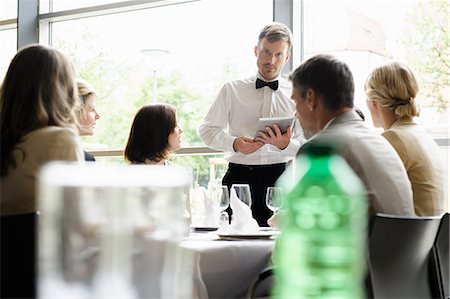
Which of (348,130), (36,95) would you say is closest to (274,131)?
(348,130)

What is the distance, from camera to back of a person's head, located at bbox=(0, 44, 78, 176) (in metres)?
1.82

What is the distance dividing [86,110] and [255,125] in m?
1.15

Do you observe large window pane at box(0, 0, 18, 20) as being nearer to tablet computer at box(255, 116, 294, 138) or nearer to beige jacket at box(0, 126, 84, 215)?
tablet computer at box(255, 116, 294, 138)

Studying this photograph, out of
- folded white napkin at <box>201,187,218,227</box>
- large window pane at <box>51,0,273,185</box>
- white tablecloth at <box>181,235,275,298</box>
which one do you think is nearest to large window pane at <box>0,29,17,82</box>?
large window pane at <box>51,0,273,185</box>

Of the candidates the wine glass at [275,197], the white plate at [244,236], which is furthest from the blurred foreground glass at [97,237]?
the wine glass at [275,197]

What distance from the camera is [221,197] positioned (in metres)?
2.85

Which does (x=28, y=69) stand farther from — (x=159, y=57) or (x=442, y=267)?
(x=159, y=57)

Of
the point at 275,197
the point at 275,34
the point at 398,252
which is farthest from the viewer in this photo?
the point at 275,34

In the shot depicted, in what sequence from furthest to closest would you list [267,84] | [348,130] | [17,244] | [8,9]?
1. [8,9]
2. [267,84]
3. [348,130]
4. [17,244]

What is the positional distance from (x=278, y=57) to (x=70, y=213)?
11.8 feet

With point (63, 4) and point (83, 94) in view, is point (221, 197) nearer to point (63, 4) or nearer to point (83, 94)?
point (83, 94)

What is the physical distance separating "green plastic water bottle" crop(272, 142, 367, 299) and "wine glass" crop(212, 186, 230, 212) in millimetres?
2115

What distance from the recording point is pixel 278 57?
4.11 m

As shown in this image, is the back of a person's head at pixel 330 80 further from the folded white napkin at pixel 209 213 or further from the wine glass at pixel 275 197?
the folded white napkin at pixel 209 213
